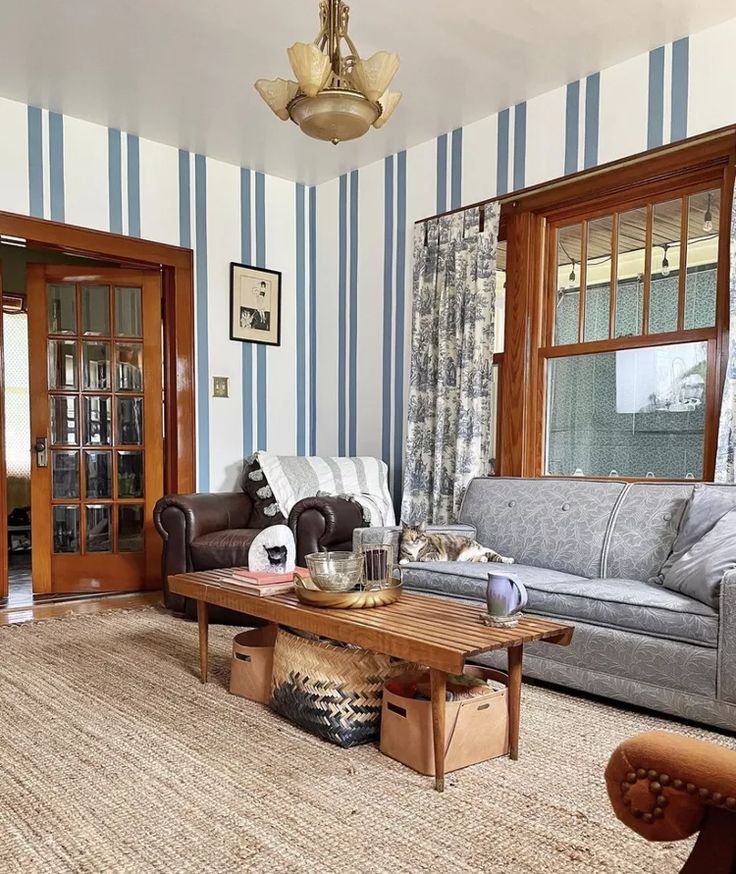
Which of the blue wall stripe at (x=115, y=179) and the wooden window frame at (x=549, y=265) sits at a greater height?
the blue wall stripe at (x=115, y=179)

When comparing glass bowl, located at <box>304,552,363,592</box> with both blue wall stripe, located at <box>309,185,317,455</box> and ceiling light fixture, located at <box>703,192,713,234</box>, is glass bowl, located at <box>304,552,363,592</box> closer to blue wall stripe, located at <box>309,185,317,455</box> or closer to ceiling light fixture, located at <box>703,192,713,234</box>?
ceiling light fixture, located at <box>703,192,713,234</box>

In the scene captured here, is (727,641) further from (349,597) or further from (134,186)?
(134,186)

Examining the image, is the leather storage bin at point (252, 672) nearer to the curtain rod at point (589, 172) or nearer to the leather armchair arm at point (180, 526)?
the leather armchair arm at point (180, 526)

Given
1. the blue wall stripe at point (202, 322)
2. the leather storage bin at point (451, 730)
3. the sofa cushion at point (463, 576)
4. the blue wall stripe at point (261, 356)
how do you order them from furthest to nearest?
the blue wall stripe at point (261, 356), the blue wall stripe at point (202, 322), the sofa cushion at point (463, 576), the leather storage bin at point (451, 730)

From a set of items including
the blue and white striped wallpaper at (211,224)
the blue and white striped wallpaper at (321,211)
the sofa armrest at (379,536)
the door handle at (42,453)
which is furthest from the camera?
the door handle at (42,453)

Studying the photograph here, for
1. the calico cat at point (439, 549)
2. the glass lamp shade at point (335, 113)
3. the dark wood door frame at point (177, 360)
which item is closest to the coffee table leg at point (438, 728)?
the calico cat at point (439, 549)

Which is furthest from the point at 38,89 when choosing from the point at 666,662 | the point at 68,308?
the point at 666,662

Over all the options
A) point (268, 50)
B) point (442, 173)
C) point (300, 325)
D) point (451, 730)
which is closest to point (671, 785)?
point (451, 730)

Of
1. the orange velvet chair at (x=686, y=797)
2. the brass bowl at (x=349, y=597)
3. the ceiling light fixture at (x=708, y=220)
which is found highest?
the ceiling light fixture at (x=708, y=220)

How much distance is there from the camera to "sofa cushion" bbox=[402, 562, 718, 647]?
2.52 m

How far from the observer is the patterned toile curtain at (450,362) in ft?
14.3

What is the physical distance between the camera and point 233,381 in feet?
Answer: 17.5

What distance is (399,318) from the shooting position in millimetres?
5102

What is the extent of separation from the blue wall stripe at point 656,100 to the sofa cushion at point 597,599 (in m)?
2.15
